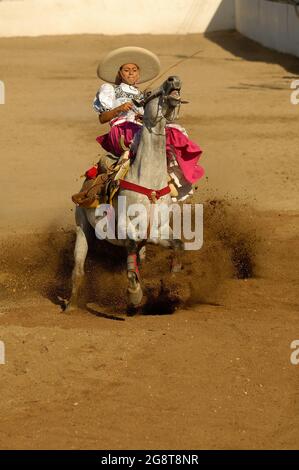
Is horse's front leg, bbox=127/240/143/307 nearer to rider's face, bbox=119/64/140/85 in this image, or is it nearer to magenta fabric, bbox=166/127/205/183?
magenta fabric, bbox=166/127/205/183

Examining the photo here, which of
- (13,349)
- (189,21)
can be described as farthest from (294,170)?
(189,21)

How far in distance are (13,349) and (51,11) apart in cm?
2107

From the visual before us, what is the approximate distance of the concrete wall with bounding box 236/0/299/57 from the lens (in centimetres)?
2316

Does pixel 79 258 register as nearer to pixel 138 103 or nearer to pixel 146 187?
pixel 146 187

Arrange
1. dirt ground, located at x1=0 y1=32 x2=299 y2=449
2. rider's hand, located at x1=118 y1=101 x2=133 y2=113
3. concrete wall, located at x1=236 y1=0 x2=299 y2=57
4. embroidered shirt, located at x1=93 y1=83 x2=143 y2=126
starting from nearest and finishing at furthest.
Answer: dirt ground, located at x1=0 y1=32 x2=299 y2=449 → rider's hand, located at x1=118 y1=101 x2=133 y2=113 → embroidered shirt, located at x1=93 y1=83 x2=143 y2=126 → concrete wall, located at x1=236 y1=0 x2=299 y2=57

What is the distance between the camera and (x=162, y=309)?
9.42 meters

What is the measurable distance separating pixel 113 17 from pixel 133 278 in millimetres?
20172

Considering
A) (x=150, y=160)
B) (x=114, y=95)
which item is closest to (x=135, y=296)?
(x=150, y=160)

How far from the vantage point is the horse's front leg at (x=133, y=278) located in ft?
29.0

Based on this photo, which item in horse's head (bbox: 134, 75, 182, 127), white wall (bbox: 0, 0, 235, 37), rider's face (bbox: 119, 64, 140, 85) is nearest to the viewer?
horse's head (bbox: 134, 75, 182, 127)

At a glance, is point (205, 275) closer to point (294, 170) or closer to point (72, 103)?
point (294, 170)

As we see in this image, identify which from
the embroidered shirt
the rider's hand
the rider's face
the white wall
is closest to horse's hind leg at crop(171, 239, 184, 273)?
the rider's hand

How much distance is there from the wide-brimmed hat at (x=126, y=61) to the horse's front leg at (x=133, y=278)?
1.83 m

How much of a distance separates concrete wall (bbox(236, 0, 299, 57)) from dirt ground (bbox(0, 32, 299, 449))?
4512 mm
